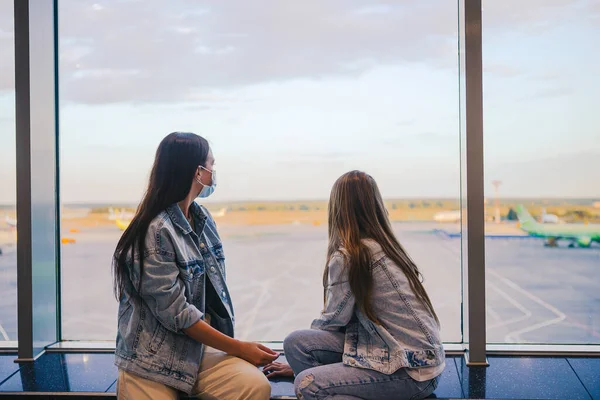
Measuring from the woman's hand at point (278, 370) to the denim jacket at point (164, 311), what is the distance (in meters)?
0.55

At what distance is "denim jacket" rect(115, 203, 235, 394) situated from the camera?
1.82 metres

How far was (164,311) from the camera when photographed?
5.96 feet

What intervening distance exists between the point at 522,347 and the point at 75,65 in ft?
8.44

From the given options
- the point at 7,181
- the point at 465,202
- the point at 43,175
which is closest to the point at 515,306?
the point at 465,202

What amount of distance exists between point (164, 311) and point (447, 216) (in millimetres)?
1575

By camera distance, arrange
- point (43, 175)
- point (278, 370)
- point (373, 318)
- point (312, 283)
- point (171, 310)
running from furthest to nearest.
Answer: point (312, 283) → point (43, 175) → point (278, 370) → point (373, 318) → point (171, 310)

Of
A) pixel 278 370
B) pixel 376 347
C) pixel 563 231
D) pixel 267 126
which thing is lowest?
pixel 278 370

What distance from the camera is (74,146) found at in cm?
294

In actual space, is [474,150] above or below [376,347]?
above

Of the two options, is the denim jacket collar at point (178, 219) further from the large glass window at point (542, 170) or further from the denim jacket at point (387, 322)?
the large glass window at point (542, 170)

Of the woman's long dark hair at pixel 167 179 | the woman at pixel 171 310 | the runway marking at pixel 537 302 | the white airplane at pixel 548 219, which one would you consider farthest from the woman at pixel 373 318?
the white airplane at pixel 548 219

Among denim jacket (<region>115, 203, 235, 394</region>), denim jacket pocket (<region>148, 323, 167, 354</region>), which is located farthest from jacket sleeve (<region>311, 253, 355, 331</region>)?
denim jacket pocket (<region>148, 323, 167, 354</region>)

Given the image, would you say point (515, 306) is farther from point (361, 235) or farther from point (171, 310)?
point (171, 310)

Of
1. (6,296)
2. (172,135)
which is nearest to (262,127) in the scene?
(172,135)
